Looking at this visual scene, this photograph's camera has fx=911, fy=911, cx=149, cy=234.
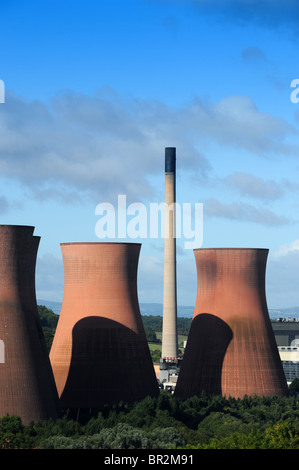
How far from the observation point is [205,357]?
174 feet

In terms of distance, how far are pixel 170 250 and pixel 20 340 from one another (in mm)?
34313

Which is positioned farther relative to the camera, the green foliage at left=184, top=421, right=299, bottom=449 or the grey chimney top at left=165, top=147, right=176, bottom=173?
the grey chimney top at left=165, top=147, right=176, bottom=173

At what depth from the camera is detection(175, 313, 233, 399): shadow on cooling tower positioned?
52.7m

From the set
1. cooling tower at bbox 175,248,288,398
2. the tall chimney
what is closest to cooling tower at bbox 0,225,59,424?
cooling tower at bbox 175,248,288,398

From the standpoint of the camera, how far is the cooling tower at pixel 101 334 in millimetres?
47781

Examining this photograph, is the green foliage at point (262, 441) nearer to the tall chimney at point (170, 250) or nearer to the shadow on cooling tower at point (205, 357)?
the shadow on cooling tower at point (205, 357)

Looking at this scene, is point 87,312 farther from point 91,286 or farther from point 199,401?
point 199,401

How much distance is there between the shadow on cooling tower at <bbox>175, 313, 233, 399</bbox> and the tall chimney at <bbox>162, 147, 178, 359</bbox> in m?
19.3

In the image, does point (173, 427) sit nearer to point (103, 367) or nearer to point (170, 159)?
point (103, 367)

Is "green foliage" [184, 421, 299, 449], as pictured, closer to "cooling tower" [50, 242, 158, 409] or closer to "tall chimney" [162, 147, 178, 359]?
"cooling tower" [50, 242, 158, 409]

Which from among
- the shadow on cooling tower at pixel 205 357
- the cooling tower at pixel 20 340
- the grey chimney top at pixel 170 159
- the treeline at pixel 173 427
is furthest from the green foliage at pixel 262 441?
the grey chimney top at pixel 170 159

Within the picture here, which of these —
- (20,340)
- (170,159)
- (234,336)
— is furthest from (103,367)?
(170,159)
